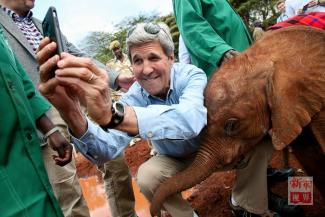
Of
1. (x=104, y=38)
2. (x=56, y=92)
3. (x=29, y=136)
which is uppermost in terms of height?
(x=56, y=92)

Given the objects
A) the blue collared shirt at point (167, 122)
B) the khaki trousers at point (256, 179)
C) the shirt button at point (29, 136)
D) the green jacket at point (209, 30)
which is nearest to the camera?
the shirt button at point (29, 136)

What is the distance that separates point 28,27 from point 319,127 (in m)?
2.40

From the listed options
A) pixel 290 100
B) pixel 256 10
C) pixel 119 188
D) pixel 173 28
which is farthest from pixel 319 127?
pixel 256 10

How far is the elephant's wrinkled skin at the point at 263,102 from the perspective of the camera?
2545 millimetres

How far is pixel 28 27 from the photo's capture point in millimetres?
3324

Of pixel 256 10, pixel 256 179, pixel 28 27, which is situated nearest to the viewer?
pixel 256 179

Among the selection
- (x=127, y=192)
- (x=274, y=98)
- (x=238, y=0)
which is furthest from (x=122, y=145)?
(x=238, y=0)

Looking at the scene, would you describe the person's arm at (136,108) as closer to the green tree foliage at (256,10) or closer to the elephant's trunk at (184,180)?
the elephant's trunk at (184,180)

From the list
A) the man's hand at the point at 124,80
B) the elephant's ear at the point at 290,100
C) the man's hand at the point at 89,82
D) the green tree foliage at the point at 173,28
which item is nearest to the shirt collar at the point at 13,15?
the man's hand at the point at 124,80

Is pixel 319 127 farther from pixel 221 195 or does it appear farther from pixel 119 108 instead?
pixel 221 195

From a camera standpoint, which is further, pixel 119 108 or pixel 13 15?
pixel 13 15

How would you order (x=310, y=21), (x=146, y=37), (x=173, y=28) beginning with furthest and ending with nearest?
(x=173, y=28)
(x=310, y=21)
(x=146, y=37)

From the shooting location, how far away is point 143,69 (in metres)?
2.68

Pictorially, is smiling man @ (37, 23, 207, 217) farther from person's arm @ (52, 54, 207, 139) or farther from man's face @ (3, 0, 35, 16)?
man's face @ (3, 0, 35, 16)
